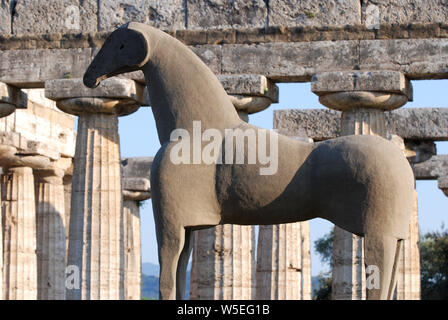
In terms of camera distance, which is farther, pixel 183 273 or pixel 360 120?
pixel 360 120

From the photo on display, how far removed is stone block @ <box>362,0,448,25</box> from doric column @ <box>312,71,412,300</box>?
1.09 m

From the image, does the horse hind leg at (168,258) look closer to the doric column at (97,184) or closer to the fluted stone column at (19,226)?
the doric column at (97,184)

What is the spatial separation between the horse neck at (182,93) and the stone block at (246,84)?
11.2m

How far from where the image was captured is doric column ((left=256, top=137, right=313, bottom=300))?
29.0 metres

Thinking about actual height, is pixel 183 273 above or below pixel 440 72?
below

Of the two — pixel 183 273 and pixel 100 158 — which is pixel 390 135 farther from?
pixel 183 273

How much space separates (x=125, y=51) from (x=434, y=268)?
46.9 m

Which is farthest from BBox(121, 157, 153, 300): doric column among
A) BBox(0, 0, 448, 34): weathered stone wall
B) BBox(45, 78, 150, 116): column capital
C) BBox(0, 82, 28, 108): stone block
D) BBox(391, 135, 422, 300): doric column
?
BBox(0, 0, 448, 34): weathered stone wall

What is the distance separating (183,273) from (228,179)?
116 centimetres

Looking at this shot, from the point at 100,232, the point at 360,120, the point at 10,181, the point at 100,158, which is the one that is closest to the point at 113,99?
the point at 100,158

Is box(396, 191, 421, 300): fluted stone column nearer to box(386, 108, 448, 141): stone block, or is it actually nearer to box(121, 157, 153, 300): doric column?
box(386, 108, 448, 141): stone block

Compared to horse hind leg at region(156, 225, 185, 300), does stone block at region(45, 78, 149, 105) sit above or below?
above

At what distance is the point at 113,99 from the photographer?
23.1m
